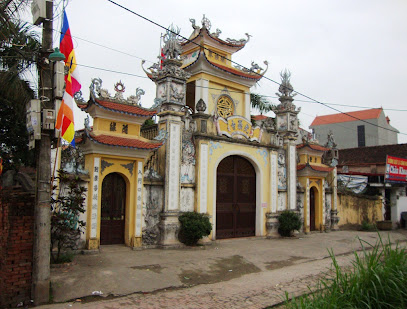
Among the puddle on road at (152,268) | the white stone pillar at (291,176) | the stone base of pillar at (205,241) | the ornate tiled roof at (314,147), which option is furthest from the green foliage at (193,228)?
the ornate tiled roof at (314,147)

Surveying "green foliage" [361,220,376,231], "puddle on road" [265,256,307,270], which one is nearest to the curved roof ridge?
"puddle on road" [265,256,307,270]

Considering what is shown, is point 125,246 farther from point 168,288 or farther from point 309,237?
point 309,237

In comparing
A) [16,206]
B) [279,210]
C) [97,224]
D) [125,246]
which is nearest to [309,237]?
[279,210]

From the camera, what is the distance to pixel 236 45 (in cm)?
1828

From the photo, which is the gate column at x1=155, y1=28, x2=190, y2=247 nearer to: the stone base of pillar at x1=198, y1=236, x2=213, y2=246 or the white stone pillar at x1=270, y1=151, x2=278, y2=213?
the stone base of pillar at x1=198, y1=236, x2=213, y2=246

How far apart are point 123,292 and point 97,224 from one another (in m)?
3.49

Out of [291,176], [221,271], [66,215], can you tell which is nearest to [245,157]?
[291,176]

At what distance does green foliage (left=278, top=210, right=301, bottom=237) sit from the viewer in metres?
15.0

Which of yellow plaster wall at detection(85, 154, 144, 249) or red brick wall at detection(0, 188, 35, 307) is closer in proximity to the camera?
red brick wall at detection(0, 188, 35, 307)

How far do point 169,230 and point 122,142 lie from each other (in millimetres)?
3184

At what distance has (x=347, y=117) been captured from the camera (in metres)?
40.4

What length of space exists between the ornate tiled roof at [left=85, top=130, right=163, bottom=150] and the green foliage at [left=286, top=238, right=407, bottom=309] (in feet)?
22.2

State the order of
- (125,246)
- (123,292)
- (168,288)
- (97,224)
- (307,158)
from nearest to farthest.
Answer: (123,292) < (168,288) < (97,224) < (125,246) < (307,158)

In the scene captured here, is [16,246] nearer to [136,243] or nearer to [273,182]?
[136,243]
